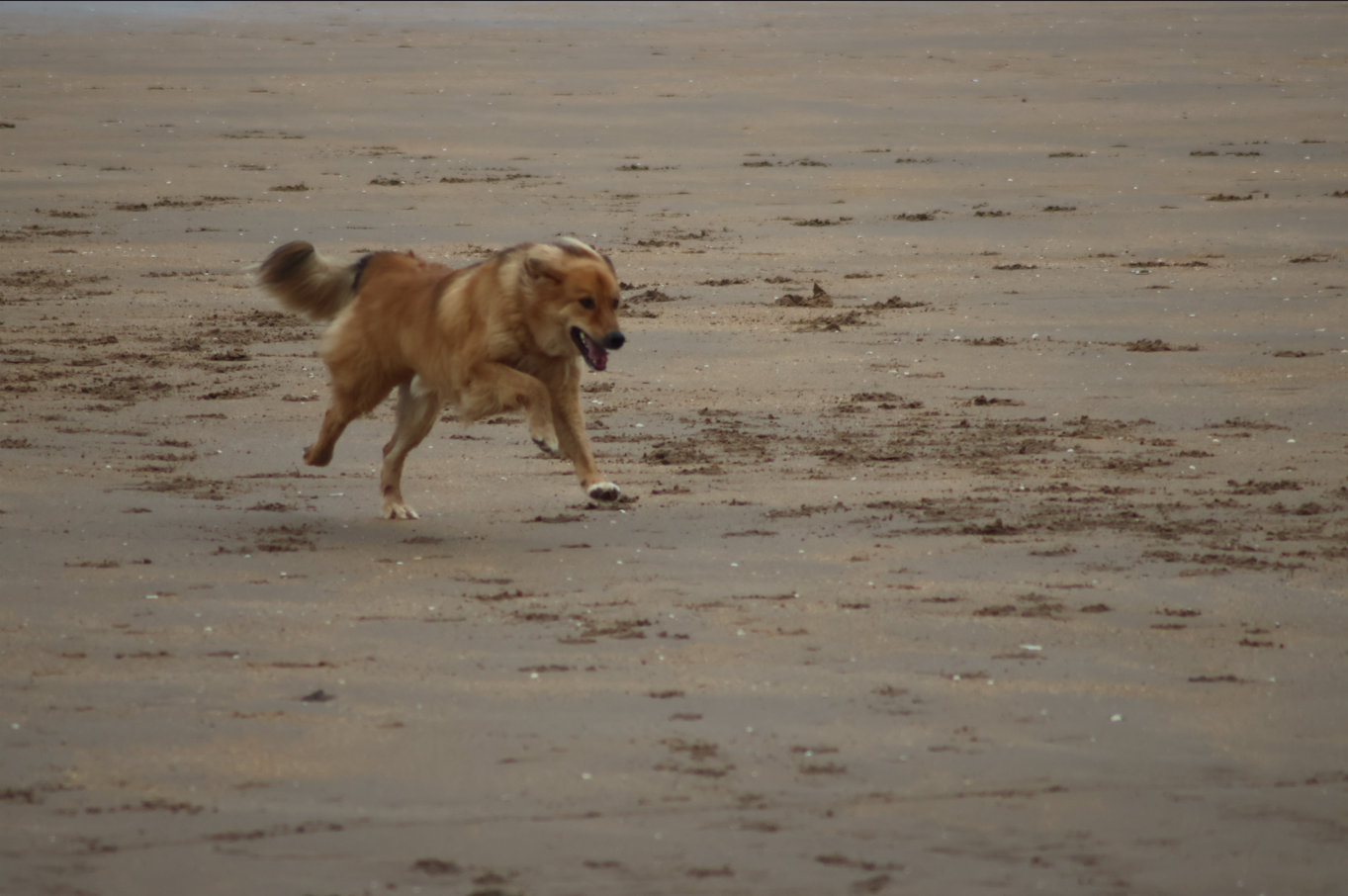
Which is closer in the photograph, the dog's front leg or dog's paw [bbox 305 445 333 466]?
the dog's front leg

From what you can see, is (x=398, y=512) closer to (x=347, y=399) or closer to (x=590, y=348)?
(x=347, y=399)

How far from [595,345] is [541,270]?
412 mm

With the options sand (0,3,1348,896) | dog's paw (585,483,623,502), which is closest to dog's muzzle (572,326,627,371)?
dog's paw (585,483,623,502)

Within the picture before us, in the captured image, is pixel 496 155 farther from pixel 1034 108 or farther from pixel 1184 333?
pixel 1184 333

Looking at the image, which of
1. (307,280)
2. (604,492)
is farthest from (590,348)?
(307,280)

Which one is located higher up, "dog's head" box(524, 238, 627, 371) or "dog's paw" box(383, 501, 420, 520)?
"dog's head" box(524, 238, 627, 371)

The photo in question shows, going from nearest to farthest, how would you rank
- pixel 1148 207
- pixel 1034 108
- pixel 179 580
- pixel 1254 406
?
pixel 179 580 → pixel 1254 406 → pixel 1148 207 → pixel 1034 108

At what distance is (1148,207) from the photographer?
610 inches

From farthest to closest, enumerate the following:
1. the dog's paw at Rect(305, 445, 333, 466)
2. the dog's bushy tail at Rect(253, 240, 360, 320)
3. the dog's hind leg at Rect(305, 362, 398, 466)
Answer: the dog's bushy tail at Rect(253, 240, 360, 320) < the dog's paw at Rect(305, 445, 333, 466) < the dog's hind leg at Rect(305, 362, 398, 466)

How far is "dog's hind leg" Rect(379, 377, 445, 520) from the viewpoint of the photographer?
802cm

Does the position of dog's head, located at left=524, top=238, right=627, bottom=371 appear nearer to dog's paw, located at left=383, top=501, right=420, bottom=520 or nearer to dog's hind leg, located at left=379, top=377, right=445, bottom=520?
dog's hind leg, located at left=379, top=377, right=445, bottom=520

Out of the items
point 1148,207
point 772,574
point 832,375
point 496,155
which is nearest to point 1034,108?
point 1148,207

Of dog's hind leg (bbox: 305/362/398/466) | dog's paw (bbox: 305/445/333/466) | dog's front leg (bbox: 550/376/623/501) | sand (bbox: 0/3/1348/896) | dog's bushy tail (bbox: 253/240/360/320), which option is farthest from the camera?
dog's bushy tail (bbox: 253/240/360/320)

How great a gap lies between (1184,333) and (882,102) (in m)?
9.65
